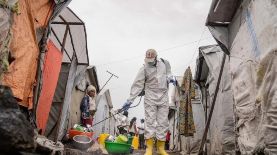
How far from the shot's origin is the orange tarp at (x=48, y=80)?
6.74 metres

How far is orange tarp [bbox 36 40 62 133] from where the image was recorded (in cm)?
674

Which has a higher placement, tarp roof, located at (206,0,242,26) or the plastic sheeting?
tarp roof, located at (206,0,242,26)

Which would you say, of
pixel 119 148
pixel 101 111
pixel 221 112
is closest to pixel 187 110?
pixel 221 112

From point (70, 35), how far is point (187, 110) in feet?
13.1

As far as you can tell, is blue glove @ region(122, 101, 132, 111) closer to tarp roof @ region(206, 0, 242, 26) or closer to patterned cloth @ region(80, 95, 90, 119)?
tarp roof @ region(206, 0, 242, 26)

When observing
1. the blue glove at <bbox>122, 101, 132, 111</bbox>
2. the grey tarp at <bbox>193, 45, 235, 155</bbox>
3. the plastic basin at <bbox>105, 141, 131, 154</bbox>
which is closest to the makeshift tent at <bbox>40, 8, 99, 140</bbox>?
the plastic basin at <bbox>105, 141, 131, 154</bbox>

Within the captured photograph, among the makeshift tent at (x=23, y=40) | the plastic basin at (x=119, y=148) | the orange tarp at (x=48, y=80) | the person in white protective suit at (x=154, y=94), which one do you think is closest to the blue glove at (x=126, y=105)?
the person in white protective suit at (x=154, y=94)

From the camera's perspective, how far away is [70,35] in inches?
312

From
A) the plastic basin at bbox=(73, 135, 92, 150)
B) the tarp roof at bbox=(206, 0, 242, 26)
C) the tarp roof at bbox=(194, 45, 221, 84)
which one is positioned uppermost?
the tarp roof at bbox=(206, 0, 242, 26)

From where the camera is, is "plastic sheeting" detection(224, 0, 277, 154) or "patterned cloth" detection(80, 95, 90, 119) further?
"patterned cloth" detection(80, 95, 90, 119)

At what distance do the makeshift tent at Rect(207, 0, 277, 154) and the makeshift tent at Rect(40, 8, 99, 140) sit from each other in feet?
12.1

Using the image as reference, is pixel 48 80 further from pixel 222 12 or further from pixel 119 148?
pixel 222 12

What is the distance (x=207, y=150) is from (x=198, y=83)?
106 inches

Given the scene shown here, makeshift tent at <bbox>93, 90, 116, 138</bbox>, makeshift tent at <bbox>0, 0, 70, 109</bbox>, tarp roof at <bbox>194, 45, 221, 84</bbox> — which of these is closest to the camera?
makeshift tent at <bbox>0, 0, 70, 109</bbox>
